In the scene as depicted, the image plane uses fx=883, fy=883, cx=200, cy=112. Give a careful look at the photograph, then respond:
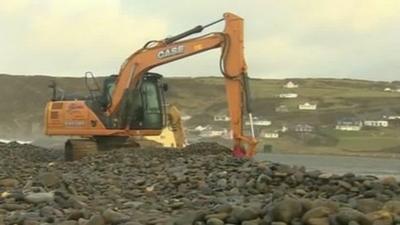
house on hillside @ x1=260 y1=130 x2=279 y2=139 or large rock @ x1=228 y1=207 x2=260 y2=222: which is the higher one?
house on hillside @ x1=260 y1=130 x2=279 y2=139

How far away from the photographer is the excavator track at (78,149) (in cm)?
2886

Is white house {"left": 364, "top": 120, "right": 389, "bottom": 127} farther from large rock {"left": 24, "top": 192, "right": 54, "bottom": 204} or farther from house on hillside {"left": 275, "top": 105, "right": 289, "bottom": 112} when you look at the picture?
large rock {"left": 24, "top": 192, "right": 54, "bottom": 204}

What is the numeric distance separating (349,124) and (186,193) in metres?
87.7

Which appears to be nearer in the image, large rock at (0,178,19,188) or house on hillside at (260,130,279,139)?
large rock at (0,178,19,188)

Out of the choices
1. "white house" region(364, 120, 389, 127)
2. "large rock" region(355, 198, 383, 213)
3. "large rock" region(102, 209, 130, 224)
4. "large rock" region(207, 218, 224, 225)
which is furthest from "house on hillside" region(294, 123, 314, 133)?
"large rock" region(207, 218, 224, 225)

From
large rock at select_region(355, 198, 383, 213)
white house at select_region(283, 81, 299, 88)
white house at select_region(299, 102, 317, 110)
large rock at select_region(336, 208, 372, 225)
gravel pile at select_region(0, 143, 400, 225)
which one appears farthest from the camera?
white house at select_region(283, 81, 299, 88)

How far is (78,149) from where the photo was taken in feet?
95.0

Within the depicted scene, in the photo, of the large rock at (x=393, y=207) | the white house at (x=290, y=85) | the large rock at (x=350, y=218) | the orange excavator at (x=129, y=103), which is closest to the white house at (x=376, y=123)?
the white house at (x=290, y=85)

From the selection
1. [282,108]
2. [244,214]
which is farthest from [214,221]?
[282,108]

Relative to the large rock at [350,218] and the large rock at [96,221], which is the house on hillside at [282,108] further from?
the large rock at [350,218]

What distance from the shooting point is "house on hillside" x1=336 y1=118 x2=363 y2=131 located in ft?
332

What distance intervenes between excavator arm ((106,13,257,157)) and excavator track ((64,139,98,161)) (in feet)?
4.62

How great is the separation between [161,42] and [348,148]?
5557cm

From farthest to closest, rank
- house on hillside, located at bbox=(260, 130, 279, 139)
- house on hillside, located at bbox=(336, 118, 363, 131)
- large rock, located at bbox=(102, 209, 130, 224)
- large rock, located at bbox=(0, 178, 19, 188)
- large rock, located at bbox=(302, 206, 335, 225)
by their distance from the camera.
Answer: house on hillside, located at bbox=(336, 118, 363, 131)
house on hillside, located at bbox=(260, 130, 279, 139)
large rock, located at bbox=(0, 178, 19, 188)
large rock, located at bbox=(102, 209, 130, 224)
large rock, located at bbox=(302, 206, 335, 225)
